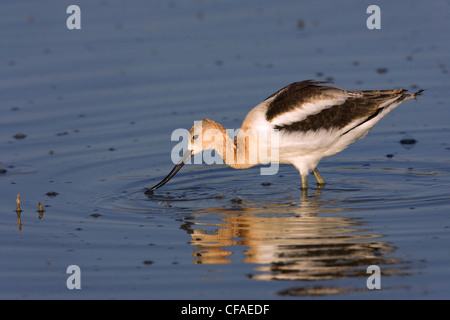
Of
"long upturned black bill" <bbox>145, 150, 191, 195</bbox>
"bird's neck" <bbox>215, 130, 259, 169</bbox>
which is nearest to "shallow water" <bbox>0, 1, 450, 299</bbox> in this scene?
"long upturned black bill" <bbox>145, 150, 191, 195</bbox>

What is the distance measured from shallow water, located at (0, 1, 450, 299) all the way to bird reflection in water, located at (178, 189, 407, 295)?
0.02 meters

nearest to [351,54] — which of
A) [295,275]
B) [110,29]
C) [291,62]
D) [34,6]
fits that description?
[291,62]

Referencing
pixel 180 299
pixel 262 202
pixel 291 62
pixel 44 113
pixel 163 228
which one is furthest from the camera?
pixel 291 62

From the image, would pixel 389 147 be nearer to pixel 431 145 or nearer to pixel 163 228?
pixel 431 145

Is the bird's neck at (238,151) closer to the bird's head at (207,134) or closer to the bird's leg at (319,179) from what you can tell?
the bird's head at (207,134)

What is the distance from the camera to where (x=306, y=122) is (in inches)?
356

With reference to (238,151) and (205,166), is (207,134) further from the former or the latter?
(205,166)

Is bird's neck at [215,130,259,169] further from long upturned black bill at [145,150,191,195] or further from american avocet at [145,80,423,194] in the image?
long upturned black bill at [145,150,191,195]

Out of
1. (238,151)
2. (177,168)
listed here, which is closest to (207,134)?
(238,151)

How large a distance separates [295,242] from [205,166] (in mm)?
2845

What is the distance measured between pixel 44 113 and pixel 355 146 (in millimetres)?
4082

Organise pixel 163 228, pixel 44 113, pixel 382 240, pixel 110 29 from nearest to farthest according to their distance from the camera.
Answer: pixel 382 240
pixel 163 228
pixel 44 113
pixel 110 29

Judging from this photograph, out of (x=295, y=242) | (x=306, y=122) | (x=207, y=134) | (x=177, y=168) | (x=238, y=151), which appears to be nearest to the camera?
(x=295, y=242)

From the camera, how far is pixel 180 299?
6719 millimetres
